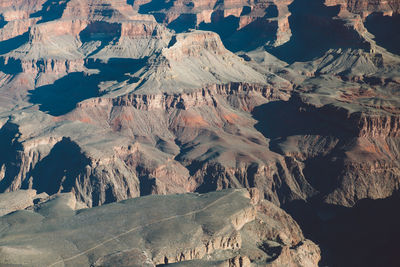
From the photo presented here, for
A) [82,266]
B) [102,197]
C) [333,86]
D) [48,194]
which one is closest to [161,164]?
[102,197]

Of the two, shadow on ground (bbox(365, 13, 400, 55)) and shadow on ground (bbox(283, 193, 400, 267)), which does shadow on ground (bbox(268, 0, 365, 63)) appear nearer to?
shadow on ground (bbox(365, 13, 400, 55))

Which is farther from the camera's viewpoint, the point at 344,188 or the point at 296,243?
the point at 344,188

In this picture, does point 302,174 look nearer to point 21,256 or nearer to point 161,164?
point 161,164

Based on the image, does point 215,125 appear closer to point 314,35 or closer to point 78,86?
point 78,86

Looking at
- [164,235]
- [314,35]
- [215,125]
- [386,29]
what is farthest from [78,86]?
[164,235]

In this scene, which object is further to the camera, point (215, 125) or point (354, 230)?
point (215, 125)

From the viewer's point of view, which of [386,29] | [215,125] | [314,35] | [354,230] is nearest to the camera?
[354,230]

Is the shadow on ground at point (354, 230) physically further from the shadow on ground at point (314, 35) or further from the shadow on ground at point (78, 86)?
the shadow on ground at point (314, 35)

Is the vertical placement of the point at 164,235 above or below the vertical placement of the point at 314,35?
above

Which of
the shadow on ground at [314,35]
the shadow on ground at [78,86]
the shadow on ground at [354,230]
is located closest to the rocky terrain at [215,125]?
the shadow on ground at [354,230]

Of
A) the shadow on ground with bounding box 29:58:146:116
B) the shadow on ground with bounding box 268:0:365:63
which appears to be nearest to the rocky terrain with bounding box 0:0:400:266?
Answer: the shadow on ground with bounding box 268:0:365:63
